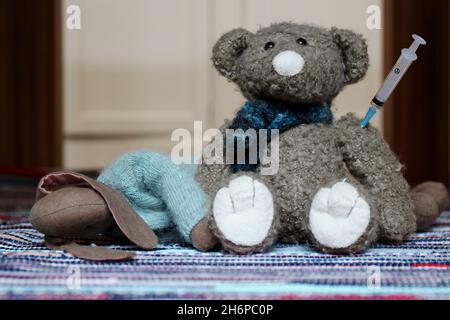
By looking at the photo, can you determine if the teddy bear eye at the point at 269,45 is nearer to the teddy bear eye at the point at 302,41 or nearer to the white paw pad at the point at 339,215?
the teddy bear eye at the point at 302,41

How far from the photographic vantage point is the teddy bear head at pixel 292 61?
2.42 feet

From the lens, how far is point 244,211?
68 centimetres

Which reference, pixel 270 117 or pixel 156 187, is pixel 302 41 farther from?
pixel 156 187

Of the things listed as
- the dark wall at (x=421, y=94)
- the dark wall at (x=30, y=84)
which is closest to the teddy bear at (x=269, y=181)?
the dark wall at (x=421, y=94)

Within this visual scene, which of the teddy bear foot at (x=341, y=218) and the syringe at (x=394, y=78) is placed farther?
the syringe at (x=394, y=78)

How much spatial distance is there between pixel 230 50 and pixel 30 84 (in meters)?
1.71

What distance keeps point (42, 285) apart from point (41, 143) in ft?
6.19

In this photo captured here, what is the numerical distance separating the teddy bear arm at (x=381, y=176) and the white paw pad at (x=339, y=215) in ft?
0.27

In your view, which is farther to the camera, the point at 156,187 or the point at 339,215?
the point at 156,187

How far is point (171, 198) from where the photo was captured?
0.76 meters

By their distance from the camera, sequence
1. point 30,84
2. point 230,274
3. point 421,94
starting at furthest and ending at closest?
point 30,84 → point 421,94 → point 230,274

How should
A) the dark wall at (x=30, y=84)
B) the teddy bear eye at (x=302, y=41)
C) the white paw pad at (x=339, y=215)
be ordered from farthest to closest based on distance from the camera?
the dark wall at (x=30, y=84), the teddy bear eye at (x=302, y=41), the white paw pad at (x=339, y=215)

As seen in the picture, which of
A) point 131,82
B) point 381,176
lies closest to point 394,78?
point 381,176
